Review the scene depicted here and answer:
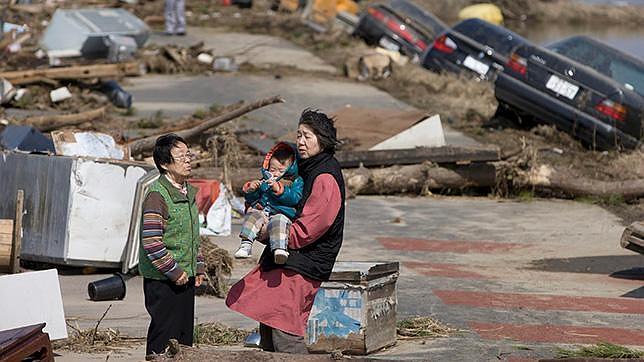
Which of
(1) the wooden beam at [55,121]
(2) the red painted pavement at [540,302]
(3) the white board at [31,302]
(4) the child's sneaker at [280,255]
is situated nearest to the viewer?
(4) the child's sneaker at [280,255]

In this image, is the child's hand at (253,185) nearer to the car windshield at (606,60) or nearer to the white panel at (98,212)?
the white panel at (98,212)

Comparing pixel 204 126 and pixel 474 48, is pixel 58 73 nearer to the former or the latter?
pixel 204 126

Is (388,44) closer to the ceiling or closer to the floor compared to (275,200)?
closer to the floor

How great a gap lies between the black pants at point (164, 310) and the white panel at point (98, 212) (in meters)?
3.67

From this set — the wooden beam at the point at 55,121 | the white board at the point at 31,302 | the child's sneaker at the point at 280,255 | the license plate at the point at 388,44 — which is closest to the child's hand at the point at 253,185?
the child's sneaker at the point at 280,255

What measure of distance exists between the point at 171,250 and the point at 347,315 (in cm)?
141

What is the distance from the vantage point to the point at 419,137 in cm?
1534

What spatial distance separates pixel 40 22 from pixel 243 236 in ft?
84.5

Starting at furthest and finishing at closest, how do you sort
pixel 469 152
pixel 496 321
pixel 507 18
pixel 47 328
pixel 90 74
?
pixel 507 18, pixel 90 74, pixel 469 152, pixel 496 321, pixel 47 328

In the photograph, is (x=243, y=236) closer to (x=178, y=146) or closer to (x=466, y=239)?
(x=178, y=146)

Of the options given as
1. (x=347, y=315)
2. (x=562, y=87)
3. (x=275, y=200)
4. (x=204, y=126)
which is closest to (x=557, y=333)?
(x=347, y=315)

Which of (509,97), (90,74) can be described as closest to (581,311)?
(509,97)

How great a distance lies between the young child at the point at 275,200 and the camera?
636 cm

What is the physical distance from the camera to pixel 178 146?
22.3ft
